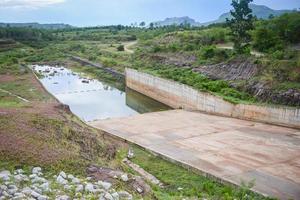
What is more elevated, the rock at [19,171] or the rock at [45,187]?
the rock at [19,171]

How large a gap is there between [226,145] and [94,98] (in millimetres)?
23091

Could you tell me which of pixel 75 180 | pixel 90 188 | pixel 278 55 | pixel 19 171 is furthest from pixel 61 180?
pixel 278 55

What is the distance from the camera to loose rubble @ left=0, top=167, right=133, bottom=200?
909 cm

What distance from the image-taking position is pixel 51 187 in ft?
31.7

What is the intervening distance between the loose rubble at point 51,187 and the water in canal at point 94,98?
21.8 metres

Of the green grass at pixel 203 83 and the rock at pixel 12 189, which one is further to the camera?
the green grass at pixel 203 83

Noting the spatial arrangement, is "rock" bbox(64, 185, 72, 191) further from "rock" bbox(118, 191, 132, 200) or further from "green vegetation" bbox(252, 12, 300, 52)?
"green vegetation" bbox(252, 12, 300, 52)

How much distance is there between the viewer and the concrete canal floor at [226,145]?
15.6 metres

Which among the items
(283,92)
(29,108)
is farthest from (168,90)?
(29,108)

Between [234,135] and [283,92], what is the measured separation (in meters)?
6.26

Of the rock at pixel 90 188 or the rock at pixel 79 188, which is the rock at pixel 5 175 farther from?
the rock at pixel 90 188

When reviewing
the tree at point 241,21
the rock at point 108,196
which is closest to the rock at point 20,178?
the rock at point 108,196

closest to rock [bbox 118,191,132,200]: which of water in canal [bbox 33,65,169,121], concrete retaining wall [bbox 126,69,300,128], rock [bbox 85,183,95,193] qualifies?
rock [bbox 85,183,95,193]

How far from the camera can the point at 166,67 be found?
42.8 meters
